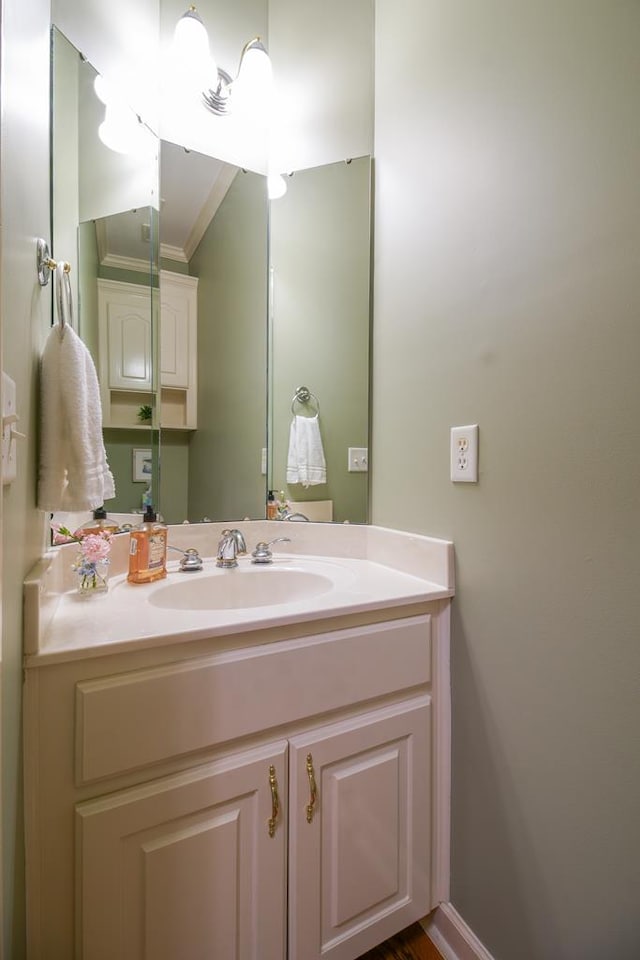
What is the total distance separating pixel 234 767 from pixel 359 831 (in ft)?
1.14

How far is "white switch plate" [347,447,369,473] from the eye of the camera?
1.34 metres

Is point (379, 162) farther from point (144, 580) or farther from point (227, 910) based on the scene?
point (227, 910)

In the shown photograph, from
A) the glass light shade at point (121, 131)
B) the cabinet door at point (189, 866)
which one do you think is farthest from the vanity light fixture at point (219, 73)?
the cabinet door at point (189, 866)

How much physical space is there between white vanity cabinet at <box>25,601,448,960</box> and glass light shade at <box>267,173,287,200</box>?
1.38 meters

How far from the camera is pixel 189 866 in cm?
73

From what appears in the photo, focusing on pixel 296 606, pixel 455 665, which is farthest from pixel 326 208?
pixel 455 665

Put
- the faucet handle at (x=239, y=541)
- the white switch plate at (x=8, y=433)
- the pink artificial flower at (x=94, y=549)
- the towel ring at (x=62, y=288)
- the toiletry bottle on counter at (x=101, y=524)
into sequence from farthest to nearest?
1. the faucet handle at (x=239, y=541)
2. the toiletry bottle on counter at (x=101, y=524)
3. the pink artificial flower at (x=94, y=549)
4. the towel ring at (x=62, y=288)
5. the white switch plate at (x=8, y=433)

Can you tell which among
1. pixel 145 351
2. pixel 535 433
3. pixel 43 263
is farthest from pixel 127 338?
pixel 535 433

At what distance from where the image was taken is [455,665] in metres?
1.00

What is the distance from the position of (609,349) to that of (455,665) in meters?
0.74

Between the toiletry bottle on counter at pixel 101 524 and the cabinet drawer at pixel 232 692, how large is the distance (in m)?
0.46

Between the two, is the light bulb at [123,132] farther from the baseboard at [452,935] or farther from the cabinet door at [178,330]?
the baseboard at [452,935]

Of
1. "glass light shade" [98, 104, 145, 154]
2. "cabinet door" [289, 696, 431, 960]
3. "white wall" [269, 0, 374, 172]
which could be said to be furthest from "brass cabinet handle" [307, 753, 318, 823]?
"white wall" [269, 0, 374, 172]

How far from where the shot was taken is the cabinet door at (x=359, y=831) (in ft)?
2.71
